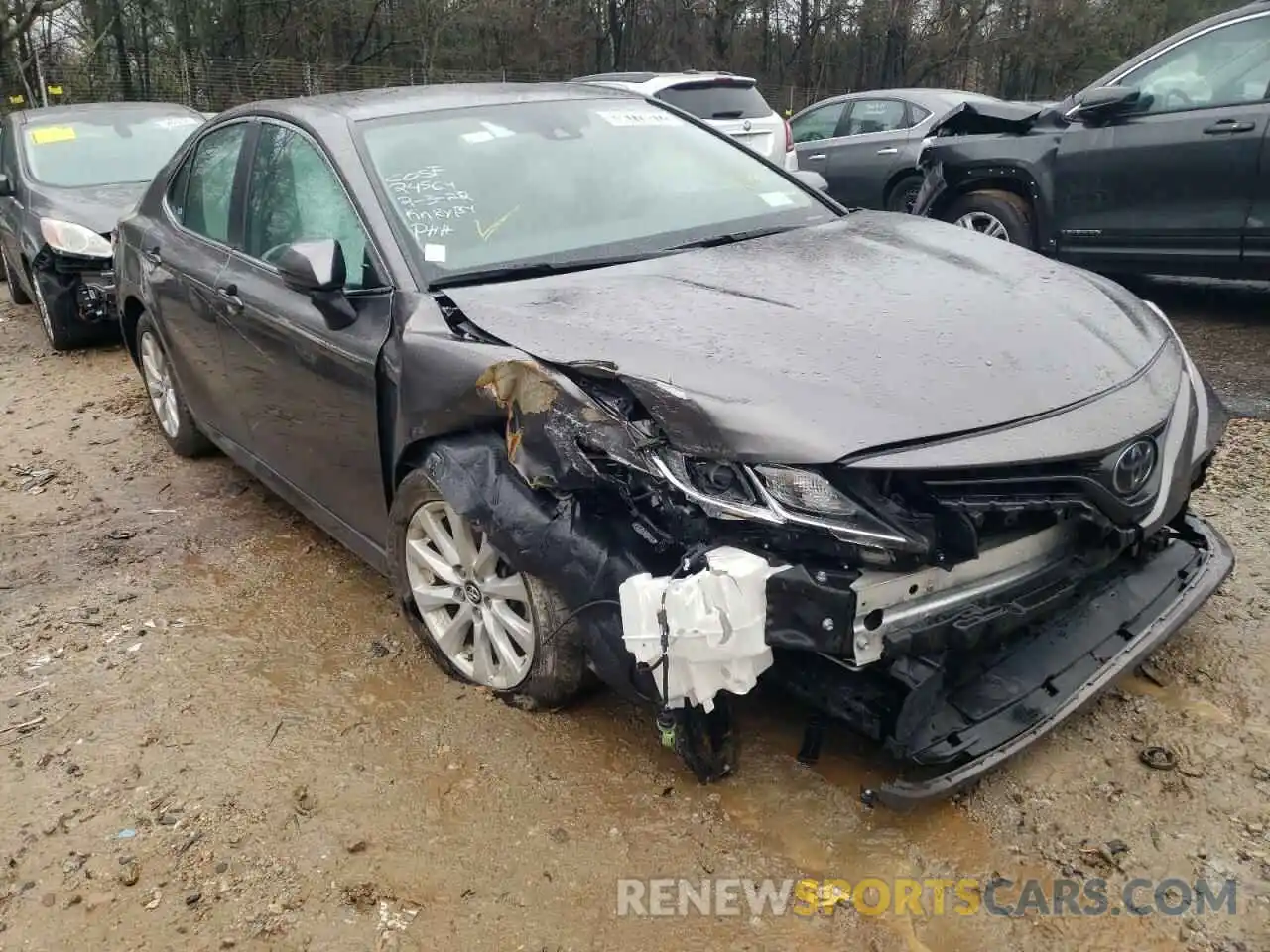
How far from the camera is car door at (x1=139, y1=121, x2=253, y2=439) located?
13.0ft

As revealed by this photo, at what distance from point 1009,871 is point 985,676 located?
16.6 inches

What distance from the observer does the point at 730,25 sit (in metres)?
30.5

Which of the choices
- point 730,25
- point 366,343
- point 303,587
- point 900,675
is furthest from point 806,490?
point 730,25

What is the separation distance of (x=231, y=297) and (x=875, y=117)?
7.77 metres

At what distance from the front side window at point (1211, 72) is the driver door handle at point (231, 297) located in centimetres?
505

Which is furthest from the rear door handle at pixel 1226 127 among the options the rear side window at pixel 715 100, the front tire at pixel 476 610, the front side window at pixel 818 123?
the front side window at pixel 818 123

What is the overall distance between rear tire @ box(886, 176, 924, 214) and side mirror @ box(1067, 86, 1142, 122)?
2996mm

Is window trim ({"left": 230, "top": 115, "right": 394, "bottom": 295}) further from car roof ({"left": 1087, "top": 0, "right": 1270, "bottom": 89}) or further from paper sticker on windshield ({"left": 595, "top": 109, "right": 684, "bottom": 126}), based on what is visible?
car roof ({"left": 1087, "top": 0, "right": 1270, "bottom": 89})

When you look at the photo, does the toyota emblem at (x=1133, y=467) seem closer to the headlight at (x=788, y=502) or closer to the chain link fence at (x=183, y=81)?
the headlight at (x=788, y=502)

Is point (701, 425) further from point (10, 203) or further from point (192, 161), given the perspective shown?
point (10, 203)

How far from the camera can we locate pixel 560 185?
10.8ft

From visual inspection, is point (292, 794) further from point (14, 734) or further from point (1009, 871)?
point (1009, 871)

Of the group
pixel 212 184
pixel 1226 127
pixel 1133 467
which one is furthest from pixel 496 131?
pixel 1226 127

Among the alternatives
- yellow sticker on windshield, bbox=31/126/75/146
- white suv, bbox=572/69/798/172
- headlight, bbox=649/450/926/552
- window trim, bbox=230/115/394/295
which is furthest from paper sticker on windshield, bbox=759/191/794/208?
yellow sticker on windshield, bbox=31/126/75/146
